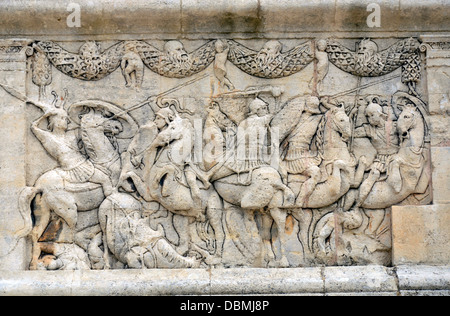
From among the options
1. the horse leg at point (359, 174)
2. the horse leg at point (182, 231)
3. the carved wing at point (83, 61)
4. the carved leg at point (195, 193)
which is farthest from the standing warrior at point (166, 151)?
the horse leg at point (359, 174)

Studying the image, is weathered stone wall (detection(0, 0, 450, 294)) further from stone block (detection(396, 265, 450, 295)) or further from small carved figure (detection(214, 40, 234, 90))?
stone block (detection(396, 265, 450, 295))

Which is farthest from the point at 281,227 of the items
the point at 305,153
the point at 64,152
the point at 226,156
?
the point at 64,152

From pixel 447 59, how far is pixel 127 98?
3375 millimetres

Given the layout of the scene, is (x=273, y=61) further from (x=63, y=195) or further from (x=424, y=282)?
(x=424, y=282)

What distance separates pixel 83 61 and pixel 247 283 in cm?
288

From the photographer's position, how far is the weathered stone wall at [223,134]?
9.05 metres

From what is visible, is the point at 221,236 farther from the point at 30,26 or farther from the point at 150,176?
the point at 30,26

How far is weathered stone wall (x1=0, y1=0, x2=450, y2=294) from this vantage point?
356 inches

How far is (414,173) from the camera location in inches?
357

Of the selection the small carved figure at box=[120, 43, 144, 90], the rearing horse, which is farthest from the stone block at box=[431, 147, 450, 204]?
the rearing horse

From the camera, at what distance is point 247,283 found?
878 cm

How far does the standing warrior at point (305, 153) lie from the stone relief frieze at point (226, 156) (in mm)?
13

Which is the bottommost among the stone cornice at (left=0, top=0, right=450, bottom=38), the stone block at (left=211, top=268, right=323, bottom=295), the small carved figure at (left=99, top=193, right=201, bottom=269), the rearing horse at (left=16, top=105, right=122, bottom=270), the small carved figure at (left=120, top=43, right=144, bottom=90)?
the stone block at (left=211, top=268, right=323, bottom=295)

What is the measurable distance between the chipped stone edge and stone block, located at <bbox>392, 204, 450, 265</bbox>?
110 mm
